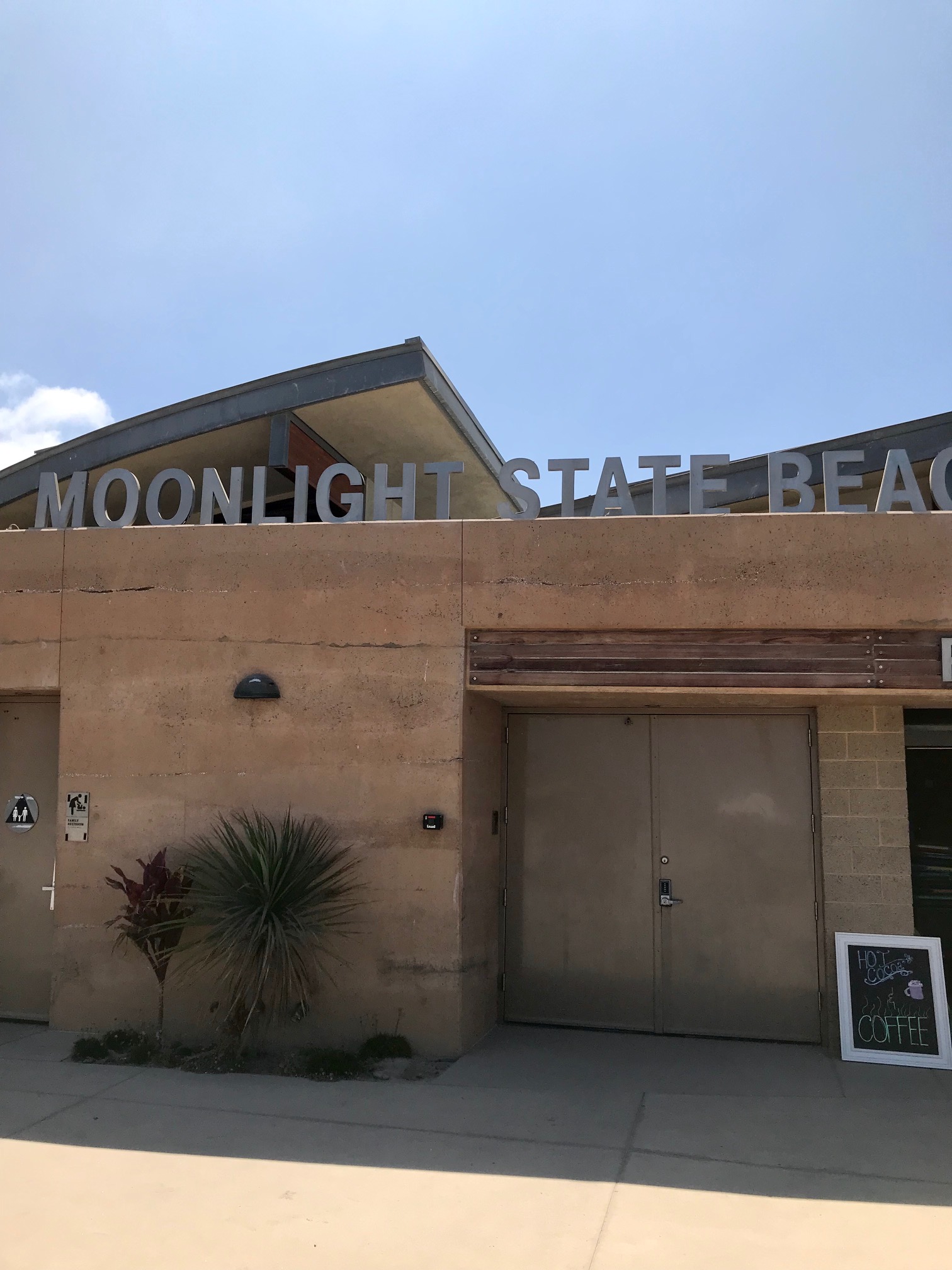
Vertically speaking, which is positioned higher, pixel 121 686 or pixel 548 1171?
pixel 121 686

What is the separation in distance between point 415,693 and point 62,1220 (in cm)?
414

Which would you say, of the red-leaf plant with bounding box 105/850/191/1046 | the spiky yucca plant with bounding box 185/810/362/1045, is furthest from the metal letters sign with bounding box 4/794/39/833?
the spiky yucca plant with bounding box 185/810/362/1045

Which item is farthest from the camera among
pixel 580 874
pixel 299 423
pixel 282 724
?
pixel 299 423

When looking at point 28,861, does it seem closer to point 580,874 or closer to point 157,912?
point 157,912

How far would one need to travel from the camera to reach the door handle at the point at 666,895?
8.52 meters

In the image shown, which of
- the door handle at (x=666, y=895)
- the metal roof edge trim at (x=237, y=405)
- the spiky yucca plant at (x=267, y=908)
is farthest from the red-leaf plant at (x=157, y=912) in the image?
the metal roof edge trim at (x=237, y=405)

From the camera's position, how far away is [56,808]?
8.70 metres

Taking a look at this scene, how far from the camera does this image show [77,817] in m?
8.27

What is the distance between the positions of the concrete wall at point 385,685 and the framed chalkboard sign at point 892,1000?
34 centimetres

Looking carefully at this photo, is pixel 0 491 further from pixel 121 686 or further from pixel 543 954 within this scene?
pixel 543 954

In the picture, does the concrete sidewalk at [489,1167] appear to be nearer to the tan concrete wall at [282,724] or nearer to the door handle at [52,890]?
the tan concrete wall at [282,724]

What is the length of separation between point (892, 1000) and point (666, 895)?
1.89 metres

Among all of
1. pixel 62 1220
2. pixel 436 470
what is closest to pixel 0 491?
pixel 436 470

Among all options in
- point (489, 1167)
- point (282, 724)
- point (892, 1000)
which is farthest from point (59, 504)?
point (892, 1000)
